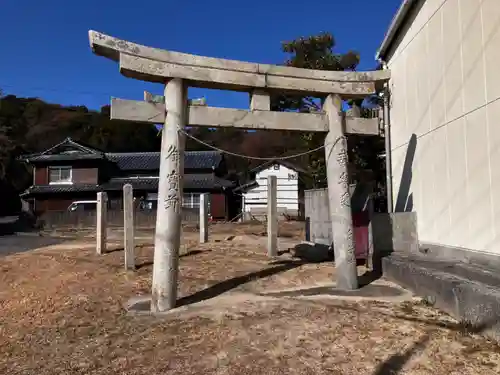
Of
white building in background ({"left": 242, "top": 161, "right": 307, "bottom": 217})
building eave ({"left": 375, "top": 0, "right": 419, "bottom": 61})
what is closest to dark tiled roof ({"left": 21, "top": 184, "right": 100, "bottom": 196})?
white building in background ({"left": 242, "top": 161, "right": 307, "bottom": 217})

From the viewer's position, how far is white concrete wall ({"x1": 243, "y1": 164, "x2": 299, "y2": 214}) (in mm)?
39219

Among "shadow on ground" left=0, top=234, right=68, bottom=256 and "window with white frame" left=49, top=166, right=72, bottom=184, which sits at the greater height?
"window with white frame" left=49, top=166, right=72, bottom=184

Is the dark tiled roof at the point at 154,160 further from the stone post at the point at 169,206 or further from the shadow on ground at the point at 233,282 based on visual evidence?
the stone post at the point at 169,206

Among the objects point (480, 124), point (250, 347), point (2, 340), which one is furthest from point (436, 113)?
point (2, 340)

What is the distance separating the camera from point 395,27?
31.7ft

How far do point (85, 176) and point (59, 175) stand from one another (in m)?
2.27

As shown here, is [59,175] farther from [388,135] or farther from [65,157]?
[388,135]

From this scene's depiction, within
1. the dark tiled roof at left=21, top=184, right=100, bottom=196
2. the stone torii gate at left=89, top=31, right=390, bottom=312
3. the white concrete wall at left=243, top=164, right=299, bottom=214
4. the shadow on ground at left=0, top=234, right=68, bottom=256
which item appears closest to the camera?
→ the stone torii gate at left=89, top=31, right=390, bottom=312

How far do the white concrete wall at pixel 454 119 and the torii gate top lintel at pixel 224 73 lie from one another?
3.64 ft

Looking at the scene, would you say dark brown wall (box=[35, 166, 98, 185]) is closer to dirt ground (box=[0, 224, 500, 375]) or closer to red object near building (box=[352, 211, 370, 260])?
dirt ground (box=[0, 224, 500, 375])

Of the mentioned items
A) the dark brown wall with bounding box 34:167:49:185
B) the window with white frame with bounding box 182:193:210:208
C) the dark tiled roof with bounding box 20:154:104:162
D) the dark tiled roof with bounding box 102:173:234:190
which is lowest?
the window with white frame with bounding box 182:193:210:208

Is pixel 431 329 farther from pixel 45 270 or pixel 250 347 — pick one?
pixel 45 270

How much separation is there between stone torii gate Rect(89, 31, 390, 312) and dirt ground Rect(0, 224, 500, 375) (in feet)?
3.20

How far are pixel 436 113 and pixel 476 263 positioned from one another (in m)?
2.74
